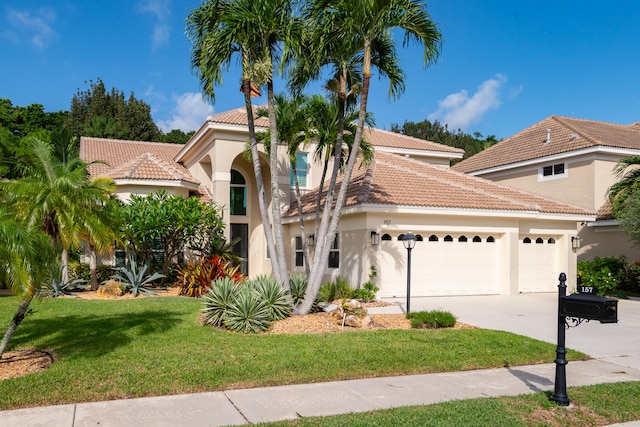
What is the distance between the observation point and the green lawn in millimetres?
7109

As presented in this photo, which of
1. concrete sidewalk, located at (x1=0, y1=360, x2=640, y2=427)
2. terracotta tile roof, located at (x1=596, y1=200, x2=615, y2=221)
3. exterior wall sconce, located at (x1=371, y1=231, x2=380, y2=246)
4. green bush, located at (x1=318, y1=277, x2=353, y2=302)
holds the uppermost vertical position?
terracotta tile roof, located at (x1=596, y1=200, x2=615, y2=221)

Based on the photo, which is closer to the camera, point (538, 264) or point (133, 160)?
point (538, 264)

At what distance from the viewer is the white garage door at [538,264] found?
20359mm

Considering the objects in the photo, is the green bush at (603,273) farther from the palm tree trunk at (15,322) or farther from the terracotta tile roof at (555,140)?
the palm tree trunk at (15,322)

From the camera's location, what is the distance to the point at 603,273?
21109mm

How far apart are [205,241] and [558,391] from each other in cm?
1590

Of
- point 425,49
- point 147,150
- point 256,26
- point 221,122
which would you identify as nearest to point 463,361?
point 425,49

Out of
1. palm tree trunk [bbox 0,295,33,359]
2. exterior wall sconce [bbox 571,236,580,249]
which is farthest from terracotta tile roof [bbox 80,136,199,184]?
exterior wall sconce [bbox 571,236,580,249]

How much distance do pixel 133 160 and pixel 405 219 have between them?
12.7 metres

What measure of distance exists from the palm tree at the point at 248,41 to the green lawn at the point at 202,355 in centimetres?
329

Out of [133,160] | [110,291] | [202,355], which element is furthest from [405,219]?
[133,160]

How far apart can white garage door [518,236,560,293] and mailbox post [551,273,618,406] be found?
46.5 ft

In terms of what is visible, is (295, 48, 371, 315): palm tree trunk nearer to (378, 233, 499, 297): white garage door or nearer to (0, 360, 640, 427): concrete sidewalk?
(0, 360, 640, 427): concrete sidewalk

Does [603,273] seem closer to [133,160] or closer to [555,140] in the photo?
[555,140]
